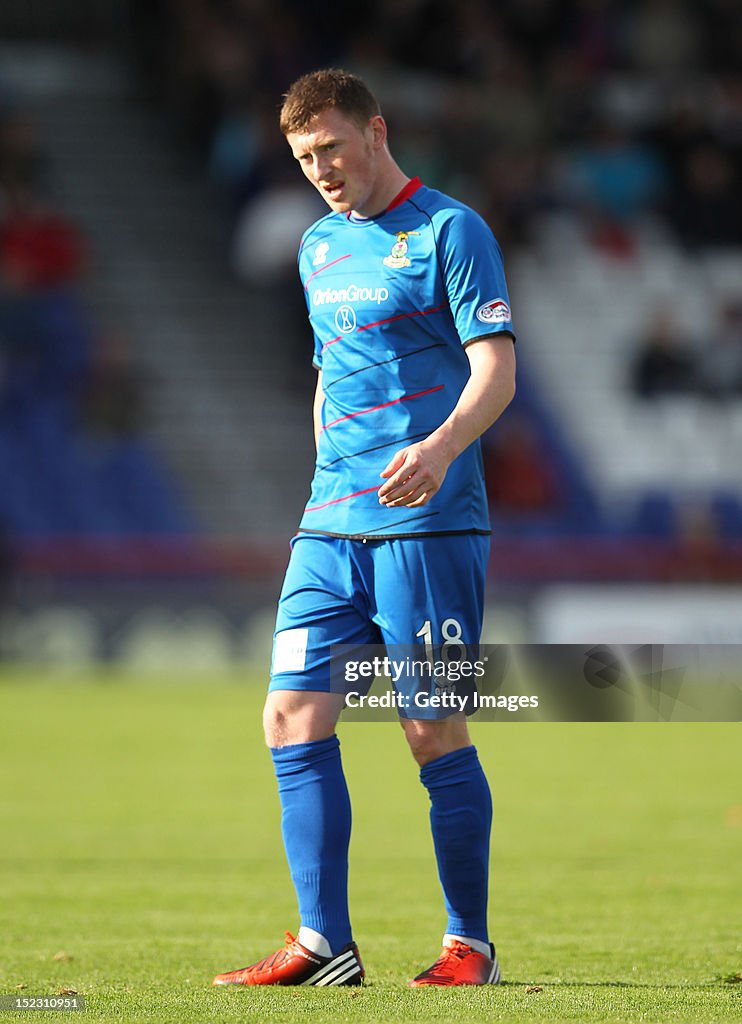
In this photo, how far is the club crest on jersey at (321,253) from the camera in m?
4.57

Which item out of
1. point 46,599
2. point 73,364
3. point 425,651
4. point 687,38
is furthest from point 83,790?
point 687,38

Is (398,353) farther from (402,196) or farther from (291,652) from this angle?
(291,652)

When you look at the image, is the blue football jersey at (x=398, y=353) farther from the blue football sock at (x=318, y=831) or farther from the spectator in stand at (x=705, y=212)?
the spectator in stand at (x=705, y=212)

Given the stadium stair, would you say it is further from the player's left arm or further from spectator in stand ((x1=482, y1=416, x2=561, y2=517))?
the player's left arm

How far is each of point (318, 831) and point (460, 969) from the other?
473mm

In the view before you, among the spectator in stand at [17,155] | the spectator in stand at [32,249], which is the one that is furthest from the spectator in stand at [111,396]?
the spectator in stand at [17,155]

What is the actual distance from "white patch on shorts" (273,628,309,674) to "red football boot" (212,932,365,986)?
0.67 meters

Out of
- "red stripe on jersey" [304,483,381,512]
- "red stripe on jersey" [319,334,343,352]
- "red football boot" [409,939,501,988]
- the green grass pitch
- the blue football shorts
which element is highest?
"red stripe on jersey" [319,334,343,352]

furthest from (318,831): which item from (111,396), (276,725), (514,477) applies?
(514,477)

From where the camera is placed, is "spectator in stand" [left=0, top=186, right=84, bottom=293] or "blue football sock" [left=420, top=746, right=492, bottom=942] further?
"spectator in stand" [left=0, top=186, right=84, bottom=293]

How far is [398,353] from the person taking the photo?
443 centimetres

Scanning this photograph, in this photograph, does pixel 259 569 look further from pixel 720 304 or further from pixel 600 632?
pixel 720 304

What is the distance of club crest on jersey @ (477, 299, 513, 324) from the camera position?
427cm

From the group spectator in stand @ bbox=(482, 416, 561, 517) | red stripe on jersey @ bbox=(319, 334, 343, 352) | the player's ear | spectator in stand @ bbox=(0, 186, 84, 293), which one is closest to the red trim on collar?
the player's ear
